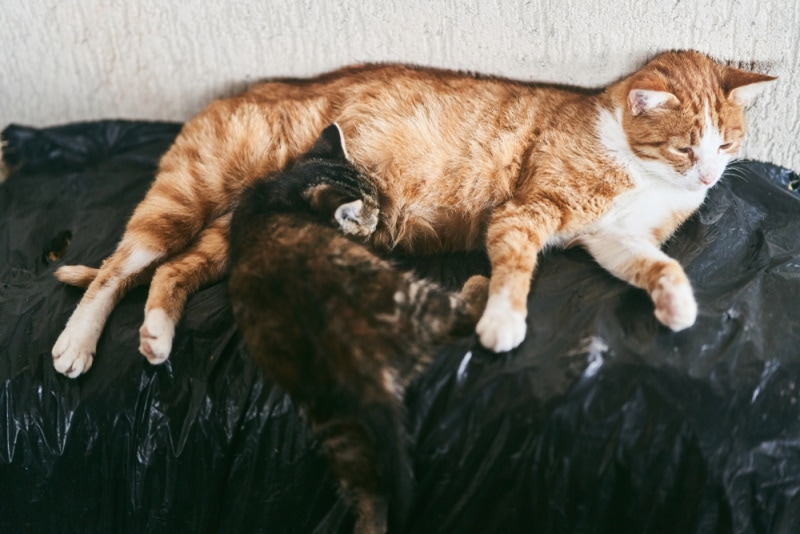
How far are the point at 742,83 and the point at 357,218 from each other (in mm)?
1244

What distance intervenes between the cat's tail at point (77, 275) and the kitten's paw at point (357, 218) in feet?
2.77

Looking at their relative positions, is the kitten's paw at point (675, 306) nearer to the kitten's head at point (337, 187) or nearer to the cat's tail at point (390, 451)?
the cat's tail at point (390, 451)

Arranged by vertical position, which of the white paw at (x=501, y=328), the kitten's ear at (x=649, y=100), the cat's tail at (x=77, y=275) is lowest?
the cat's tail at (x=77, y=275)

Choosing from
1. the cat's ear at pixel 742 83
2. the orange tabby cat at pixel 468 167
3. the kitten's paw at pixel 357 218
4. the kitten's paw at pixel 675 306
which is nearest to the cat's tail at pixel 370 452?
the orange tabby cat at pixel 468 167

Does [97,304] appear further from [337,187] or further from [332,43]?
[332,43]

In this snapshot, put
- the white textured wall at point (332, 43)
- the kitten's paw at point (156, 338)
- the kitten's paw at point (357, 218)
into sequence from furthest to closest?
the white textured wall at point (332, 43), the kitten's paw at point (357, 218), the kitten's paw at point (156, 338)

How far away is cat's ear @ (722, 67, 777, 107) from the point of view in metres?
1.91

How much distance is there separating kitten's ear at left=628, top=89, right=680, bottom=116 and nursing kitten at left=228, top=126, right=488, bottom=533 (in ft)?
2.35

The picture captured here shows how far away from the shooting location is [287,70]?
2529mm

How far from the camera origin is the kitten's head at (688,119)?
1.90 m

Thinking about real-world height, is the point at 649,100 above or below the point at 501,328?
above

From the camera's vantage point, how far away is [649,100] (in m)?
1.90

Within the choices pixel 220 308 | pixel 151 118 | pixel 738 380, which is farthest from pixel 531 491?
pixel 151 118

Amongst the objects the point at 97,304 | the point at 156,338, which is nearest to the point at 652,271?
the point at 156,338
